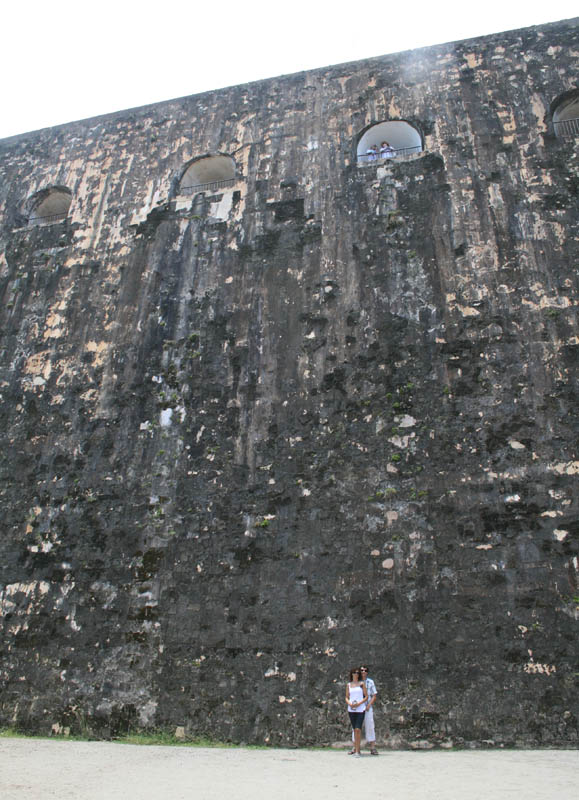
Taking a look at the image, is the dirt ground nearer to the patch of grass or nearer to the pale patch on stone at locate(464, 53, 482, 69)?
the patch of grass

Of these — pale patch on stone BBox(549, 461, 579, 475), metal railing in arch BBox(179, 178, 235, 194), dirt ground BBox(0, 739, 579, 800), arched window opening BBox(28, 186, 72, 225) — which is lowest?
dirt ground BBox(0, 739, 579, 800)

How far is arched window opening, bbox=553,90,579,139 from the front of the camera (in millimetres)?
10078

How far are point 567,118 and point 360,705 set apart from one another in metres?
9.56

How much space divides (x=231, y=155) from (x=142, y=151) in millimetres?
1864

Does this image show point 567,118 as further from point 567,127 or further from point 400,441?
point 400,441

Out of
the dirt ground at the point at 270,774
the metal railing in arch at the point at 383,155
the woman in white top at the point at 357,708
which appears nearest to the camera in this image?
the dirt ground at the point at 270,774

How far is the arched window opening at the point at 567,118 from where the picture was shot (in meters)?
10.1

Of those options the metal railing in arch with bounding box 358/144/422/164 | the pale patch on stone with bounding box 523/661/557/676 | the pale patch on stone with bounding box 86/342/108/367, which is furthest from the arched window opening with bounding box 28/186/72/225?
the pale patch on stone with bounding box 523/661/557/676

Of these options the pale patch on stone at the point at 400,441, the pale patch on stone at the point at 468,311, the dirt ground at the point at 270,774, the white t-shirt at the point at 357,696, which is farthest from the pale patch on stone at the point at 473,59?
the dirt ground at the point at 270,774

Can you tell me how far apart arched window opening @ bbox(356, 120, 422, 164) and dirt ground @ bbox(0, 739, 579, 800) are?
8613 millimetres

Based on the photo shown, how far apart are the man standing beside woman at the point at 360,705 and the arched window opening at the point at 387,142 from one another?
310 inches

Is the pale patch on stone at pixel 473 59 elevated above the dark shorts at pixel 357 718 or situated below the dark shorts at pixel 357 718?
above

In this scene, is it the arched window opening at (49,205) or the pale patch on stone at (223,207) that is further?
the arched window opening at (49,205)

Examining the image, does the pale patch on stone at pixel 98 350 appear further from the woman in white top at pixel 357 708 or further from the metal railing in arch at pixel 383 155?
the woman in white top at pixel 357 708
